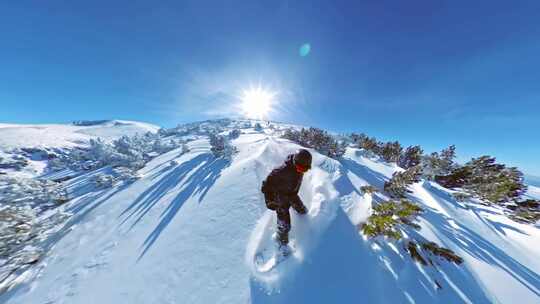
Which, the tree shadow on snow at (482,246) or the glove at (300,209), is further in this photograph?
the glove at (300,209)

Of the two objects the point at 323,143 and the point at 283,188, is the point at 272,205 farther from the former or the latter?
the point at 323,143

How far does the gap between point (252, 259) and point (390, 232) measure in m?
2.21

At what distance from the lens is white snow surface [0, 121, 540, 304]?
8.23 feet

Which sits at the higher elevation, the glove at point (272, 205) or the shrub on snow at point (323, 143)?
the shrub on snow at point (323, 143)

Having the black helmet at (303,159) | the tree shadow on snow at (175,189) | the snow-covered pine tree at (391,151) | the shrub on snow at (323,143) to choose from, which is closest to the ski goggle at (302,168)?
the black helmet at (303,159)

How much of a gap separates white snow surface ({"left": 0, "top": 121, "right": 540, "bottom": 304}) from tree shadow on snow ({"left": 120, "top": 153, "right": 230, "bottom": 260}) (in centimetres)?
6

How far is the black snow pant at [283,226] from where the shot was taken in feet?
10.1

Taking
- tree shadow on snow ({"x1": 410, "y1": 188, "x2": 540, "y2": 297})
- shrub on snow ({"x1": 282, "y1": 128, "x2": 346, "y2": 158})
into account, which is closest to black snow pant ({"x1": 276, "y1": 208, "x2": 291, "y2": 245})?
tree shadow on snow ({"x1": 410, "y1": 188, "x2": 540, "y2": 297})

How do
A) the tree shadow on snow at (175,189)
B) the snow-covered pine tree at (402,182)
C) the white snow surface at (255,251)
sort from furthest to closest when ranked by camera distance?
the snow-covered pine tree at (402,182) → the tree shadow on snow at (175,189) → the white snow surface at (255,251)

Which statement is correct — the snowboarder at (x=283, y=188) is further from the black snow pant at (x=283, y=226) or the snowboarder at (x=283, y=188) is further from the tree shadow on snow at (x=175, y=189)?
the tree shadow on snow at (x=175, y=189)

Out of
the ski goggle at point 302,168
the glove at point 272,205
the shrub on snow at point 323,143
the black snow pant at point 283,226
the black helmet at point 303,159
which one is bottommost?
the black snow pant at point 283,226

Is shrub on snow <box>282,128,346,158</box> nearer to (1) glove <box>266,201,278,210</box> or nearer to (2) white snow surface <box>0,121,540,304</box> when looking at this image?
(2) white snow surface <box>0,121,540,304</box>

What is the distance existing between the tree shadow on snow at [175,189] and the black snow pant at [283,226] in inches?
102

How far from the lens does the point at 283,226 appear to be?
10.4 ft
